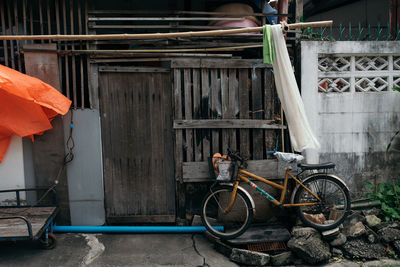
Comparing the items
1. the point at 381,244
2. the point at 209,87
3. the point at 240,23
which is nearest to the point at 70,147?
the point at 209,87

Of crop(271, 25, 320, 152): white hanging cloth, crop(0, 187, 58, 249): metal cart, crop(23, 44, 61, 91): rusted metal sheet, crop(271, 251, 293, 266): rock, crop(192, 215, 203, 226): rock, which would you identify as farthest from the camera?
crop(192, 215, 203, 226): rock

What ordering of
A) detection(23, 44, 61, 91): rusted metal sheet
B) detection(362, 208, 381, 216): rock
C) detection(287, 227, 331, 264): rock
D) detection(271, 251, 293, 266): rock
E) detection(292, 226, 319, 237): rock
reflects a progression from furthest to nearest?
detection(362, 208, 381, 216): rock
detection(23, 44, 61, 91): rusted metal sheet
detection(292, 226, 319, 237): rock
detection(271, 251, 293, 266): rock
detection(287, 227, 331, 264): rock

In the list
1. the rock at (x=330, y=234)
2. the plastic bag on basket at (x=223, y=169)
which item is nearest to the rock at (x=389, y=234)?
the rock at (x=330, y=234)

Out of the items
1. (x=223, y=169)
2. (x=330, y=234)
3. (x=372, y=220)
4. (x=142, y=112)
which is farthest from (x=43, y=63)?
(x=372, y=220)

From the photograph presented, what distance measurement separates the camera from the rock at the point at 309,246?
429 centimetres

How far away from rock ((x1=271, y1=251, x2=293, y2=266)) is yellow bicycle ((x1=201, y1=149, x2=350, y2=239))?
638 mm

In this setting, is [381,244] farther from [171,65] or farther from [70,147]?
[70,147]

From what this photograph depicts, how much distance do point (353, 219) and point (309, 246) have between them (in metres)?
1.29

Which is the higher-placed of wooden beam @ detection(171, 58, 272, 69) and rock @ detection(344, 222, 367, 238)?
wooden beam @ detection(171, 58, 272, 69)

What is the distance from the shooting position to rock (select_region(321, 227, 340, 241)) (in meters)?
4.58

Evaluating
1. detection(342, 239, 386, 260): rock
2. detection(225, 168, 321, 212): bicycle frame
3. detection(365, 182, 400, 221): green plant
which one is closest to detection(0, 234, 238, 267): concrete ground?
detection(225, 168, 321, 212): bicycle frame

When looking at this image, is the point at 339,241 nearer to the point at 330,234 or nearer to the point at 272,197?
the point at 330,234

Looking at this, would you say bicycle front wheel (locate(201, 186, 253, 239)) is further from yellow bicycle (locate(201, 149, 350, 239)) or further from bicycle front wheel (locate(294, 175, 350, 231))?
bicycle front wheel (locate(294, 175, 350, 231))

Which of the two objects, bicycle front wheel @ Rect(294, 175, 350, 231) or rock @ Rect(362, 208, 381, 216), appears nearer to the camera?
bicycle front wheel @ Rect(294, 175, 350, 231)
